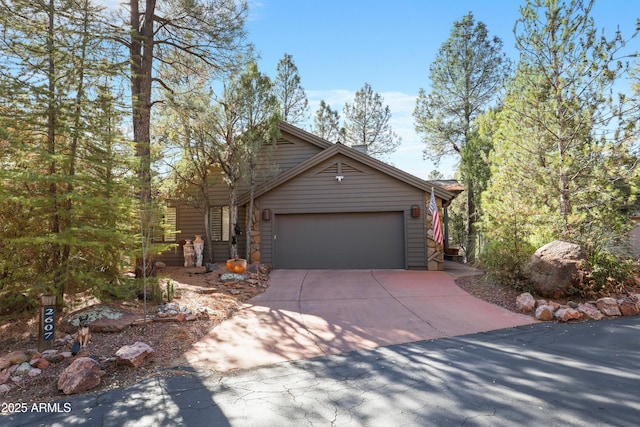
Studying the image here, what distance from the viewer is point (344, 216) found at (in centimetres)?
1087

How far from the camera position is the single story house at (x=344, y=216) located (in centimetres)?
1040

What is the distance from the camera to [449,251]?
48.3ft

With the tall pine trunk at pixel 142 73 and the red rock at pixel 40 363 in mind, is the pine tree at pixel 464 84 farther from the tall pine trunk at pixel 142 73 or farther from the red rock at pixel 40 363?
the red rock at pixel 40 363

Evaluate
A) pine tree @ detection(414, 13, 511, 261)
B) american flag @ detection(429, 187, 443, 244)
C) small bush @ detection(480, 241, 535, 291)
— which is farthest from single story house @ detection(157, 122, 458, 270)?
pine tree @ detection(414, 13, 511, 261)

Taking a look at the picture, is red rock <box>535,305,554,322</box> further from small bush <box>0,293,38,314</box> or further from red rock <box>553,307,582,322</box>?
small bush <box>0,293,38,314</box>

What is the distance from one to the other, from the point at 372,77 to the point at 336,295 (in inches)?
671

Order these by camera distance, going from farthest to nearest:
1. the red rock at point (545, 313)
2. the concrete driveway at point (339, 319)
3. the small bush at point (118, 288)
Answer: the red rock at point (545, 313) < the small bush at point (118, 288) < the concrete driveway at point (339, 319)

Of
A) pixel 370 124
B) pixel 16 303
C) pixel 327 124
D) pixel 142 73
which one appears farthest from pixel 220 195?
pixel 370 124

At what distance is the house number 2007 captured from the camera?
418 cm

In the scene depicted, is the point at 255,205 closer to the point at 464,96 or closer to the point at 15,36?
the point at 15,36

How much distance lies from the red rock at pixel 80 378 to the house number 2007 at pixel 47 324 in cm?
105

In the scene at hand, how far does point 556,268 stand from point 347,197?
5.90 metres

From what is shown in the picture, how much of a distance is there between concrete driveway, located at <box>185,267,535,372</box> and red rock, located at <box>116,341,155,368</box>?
0.48m

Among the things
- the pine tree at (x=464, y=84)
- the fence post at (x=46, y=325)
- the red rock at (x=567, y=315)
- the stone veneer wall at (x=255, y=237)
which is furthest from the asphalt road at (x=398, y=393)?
the pine tree at (x=464, y=84)
